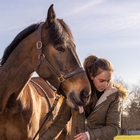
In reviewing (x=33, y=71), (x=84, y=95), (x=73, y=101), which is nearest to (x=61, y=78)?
(x=73, y=101)

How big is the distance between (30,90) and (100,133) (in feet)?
7.65

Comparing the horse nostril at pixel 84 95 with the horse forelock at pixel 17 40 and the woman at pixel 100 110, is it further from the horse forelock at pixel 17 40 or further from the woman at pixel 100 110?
the horse forelock at pixel 17 40

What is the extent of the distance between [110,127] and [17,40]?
2239 mm

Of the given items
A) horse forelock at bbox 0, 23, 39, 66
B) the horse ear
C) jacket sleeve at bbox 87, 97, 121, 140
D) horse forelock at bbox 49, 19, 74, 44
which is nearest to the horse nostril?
jacket sleeve at bbox 87, 97, 121, 140

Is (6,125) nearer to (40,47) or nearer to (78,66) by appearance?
(40,47)

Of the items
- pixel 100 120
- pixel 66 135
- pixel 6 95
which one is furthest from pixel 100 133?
pixel 66 135

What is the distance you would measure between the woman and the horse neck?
116cm

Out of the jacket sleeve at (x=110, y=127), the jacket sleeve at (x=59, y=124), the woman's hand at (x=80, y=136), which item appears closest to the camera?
the woman's hand at (x=80, y=136)

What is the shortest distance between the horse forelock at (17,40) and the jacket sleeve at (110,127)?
1883mm

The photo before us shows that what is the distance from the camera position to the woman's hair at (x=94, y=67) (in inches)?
167

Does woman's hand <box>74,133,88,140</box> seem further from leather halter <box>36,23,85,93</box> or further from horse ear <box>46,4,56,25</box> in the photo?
horse ear <box>46,4,56,25</box>

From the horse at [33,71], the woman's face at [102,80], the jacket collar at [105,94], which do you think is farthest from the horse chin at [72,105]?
the woman's face at [102,80]

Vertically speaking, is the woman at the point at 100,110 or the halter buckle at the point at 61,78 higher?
the halter buckle at the point at 61,78

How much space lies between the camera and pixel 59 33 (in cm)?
470
